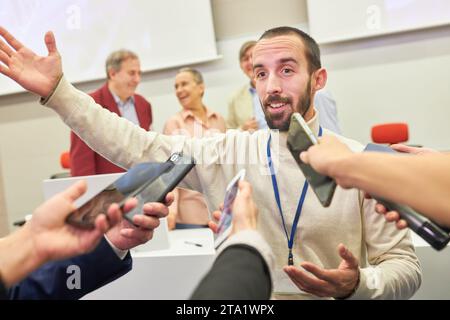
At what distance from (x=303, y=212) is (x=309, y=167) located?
1.06 feet

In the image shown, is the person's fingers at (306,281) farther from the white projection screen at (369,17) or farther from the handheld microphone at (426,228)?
the white projection screen at (369,17)

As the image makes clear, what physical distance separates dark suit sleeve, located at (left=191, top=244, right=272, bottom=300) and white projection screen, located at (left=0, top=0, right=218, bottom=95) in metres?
3.14

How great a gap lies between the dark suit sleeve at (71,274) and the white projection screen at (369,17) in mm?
2861

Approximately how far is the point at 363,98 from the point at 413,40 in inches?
20.8

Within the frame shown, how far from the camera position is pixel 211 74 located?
3.70 metres

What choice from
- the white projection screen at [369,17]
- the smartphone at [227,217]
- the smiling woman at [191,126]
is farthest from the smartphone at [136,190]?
the white projection screen at [369,17]

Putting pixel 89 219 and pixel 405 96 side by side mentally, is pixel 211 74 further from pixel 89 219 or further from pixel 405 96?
pixel 89 219

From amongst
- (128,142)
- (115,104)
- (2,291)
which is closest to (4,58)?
(128,142)

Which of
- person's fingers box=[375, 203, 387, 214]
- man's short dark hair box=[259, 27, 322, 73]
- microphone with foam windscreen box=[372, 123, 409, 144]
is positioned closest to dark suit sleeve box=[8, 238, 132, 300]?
person's fingers box=[375, 203, 387, 214]

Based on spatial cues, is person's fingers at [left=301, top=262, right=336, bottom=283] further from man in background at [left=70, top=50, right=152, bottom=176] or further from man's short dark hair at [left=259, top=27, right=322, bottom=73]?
man in background at [left=70, top=50, right=152, bottom=176]

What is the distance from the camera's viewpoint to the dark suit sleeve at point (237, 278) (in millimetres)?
547

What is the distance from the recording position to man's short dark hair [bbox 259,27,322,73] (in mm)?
1107
